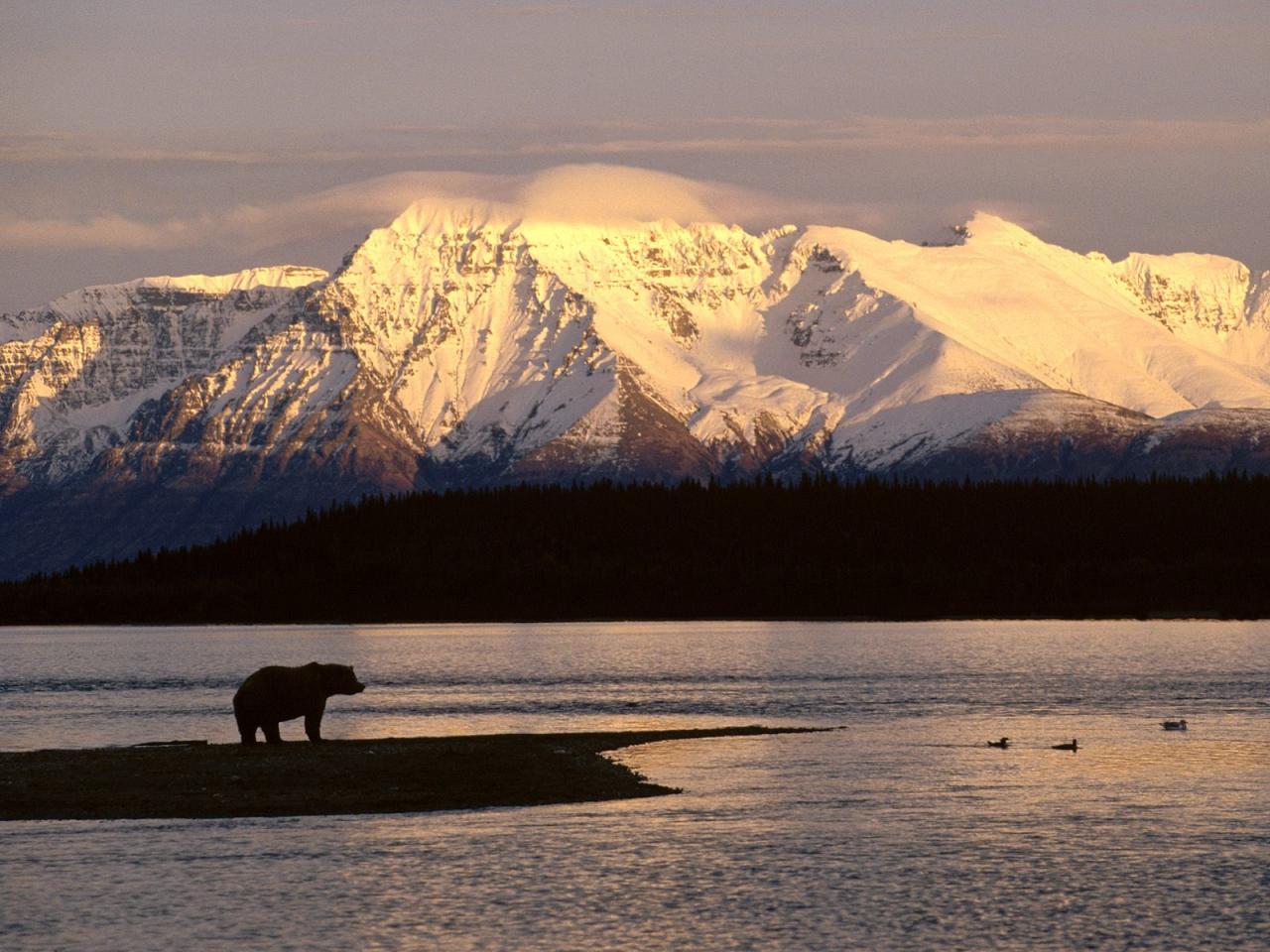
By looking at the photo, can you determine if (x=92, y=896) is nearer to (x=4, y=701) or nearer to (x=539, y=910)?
(x=539, y=910)

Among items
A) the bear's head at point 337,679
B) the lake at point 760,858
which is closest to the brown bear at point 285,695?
the bear's head at point 337,679

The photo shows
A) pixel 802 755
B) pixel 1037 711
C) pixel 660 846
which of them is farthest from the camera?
pixel 1037 711

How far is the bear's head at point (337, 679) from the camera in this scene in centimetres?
8156

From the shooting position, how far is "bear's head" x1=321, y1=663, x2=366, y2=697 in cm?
8156

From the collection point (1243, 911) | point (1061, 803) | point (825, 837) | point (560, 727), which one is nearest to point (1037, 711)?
point (560, 727)

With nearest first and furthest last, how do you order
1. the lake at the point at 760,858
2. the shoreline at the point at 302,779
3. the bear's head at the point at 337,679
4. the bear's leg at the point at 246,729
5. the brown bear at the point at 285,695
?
the lake at the point at 760,858 → the shoreline at the point at 302,779 → the brown bear at the point at 285,695 → the bear's leg at the point at 246,729 → the bear's head at the point at 337,679

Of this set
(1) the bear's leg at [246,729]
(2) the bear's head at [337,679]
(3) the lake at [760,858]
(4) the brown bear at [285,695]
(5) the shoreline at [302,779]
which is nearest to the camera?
(3) the lake at [760,858]

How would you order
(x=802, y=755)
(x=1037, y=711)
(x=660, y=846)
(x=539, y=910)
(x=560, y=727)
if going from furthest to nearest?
(x=1037, y=711) → (x=560, y=727) → (x=802, y=755) → (x=660, y=846) → (x=539, y=910)

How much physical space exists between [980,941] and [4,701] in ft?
298

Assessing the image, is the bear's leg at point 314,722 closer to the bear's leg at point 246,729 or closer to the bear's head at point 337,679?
the bear's head at point 337,679

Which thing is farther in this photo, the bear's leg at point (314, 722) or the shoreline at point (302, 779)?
the bear's leg at point (314, 722)

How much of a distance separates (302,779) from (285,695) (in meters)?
10.9

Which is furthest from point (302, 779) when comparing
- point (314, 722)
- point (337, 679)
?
point (337, 679)

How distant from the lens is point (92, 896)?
52.5 meters
